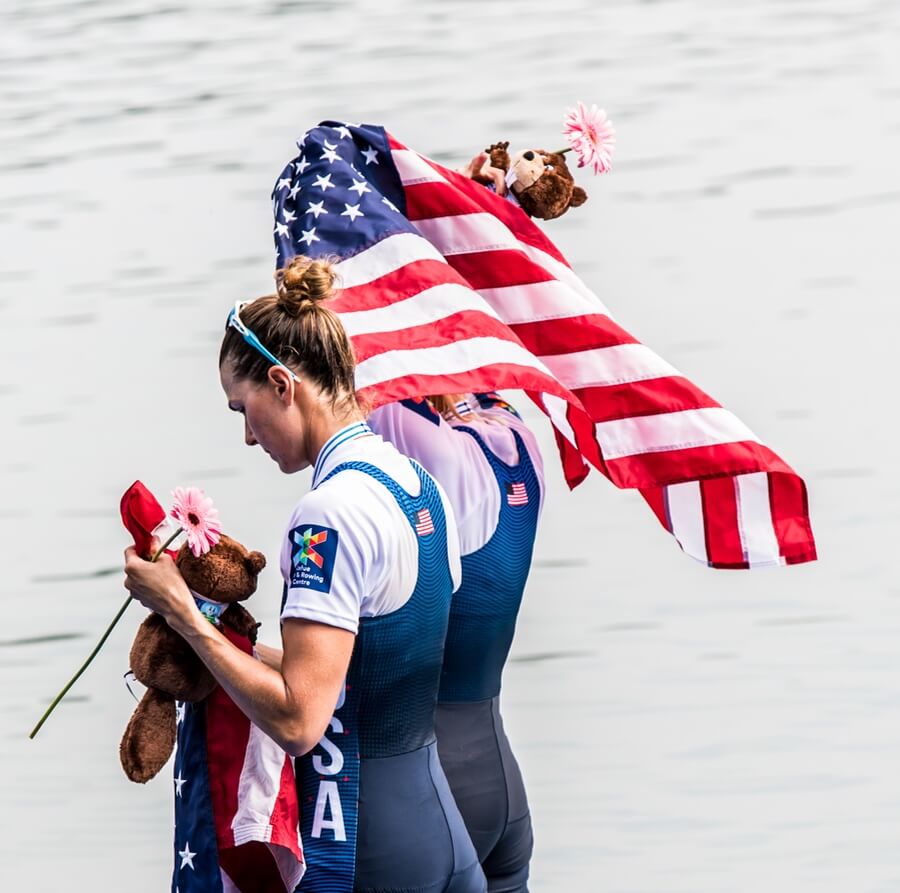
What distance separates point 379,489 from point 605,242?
1752 mm

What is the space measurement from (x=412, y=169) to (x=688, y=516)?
0.72 meters

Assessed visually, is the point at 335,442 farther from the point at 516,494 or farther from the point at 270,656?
the point at 516,494

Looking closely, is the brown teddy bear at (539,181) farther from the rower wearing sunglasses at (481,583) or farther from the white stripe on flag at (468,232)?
the rower wearing sunglasses at (481,583)

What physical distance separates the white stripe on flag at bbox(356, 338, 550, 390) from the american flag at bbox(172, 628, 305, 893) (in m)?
0.44

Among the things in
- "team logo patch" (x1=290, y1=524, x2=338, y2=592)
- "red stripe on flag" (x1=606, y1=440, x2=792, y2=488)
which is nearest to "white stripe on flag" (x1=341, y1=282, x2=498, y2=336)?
"red stripe on flag" (x1=606, y1=440, x2=792, y2=488)

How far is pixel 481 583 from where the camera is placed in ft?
7.07

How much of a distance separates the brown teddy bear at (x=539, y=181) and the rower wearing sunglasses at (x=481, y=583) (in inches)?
15.6

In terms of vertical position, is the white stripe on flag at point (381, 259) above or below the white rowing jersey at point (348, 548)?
above

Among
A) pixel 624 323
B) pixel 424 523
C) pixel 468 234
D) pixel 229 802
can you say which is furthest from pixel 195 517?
pixel 624 323

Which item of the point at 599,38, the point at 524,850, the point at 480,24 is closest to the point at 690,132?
the point at 599,38

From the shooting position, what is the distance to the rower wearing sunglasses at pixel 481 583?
2.12 metres

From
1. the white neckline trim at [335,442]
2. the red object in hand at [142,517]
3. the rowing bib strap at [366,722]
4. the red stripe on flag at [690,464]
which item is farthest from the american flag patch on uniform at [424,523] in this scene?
the red stripe on flag at [690,464]

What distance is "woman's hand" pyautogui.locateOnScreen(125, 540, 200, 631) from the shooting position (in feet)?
5.71

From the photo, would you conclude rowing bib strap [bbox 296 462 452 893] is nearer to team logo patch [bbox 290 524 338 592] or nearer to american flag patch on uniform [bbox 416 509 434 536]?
american flag patch on uniform [bbox 416 509 434 536]
